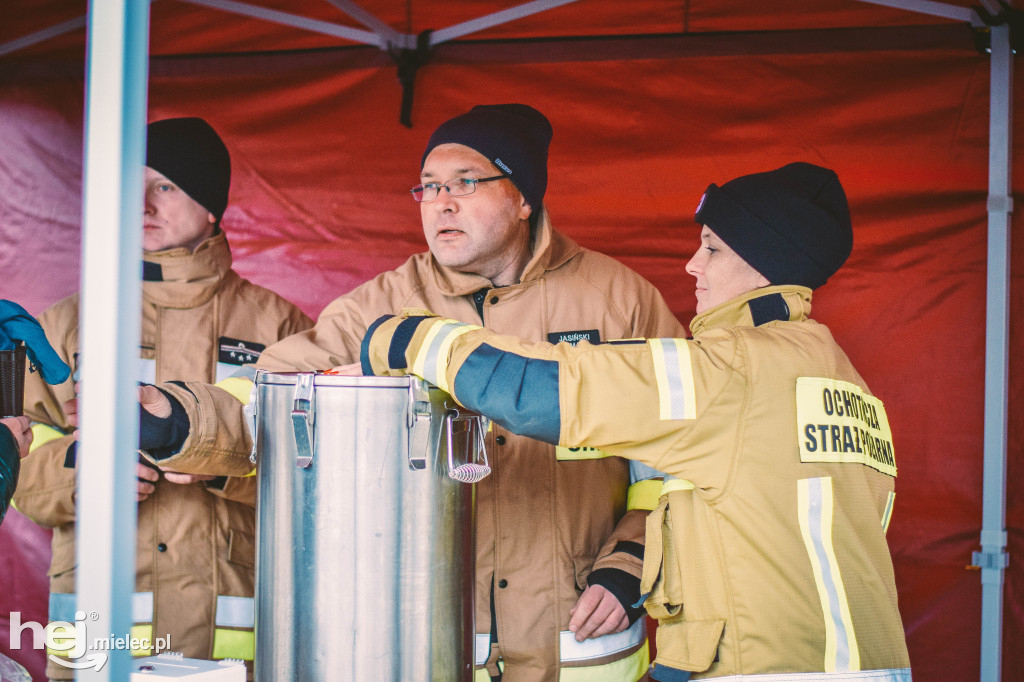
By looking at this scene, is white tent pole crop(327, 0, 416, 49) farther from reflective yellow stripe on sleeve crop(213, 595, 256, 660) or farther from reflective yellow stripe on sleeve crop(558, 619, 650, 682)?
reflective yellow stripe on sleeve crop(558, 619, 650, 682)

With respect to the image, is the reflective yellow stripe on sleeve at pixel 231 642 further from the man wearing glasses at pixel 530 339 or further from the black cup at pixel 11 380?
the black cup at pixel 11 380

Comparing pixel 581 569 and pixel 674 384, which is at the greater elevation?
pixel 674 384

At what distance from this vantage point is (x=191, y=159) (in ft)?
9.80

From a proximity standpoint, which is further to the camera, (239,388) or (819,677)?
(239,388)

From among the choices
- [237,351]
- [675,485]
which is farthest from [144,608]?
[675,485]

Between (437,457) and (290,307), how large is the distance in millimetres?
1579

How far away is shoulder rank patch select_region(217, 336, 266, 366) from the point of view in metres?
2.93

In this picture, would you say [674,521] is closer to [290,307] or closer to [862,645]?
[862,645]

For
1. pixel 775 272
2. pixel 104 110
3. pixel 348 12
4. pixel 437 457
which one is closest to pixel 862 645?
pixel 775 272

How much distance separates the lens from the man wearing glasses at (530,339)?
2373 millimetres

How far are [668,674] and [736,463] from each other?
479 millimetres

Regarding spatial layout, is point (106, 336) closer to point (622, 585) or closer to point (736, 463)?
point (736, 463)

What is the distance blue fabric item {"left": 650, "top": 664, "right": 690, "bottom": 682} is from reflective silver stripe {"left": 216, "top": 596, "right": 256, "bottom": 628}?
1.39 metres

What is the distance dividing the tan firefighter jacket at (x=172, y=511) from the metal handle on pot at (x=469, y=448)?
104 cm
